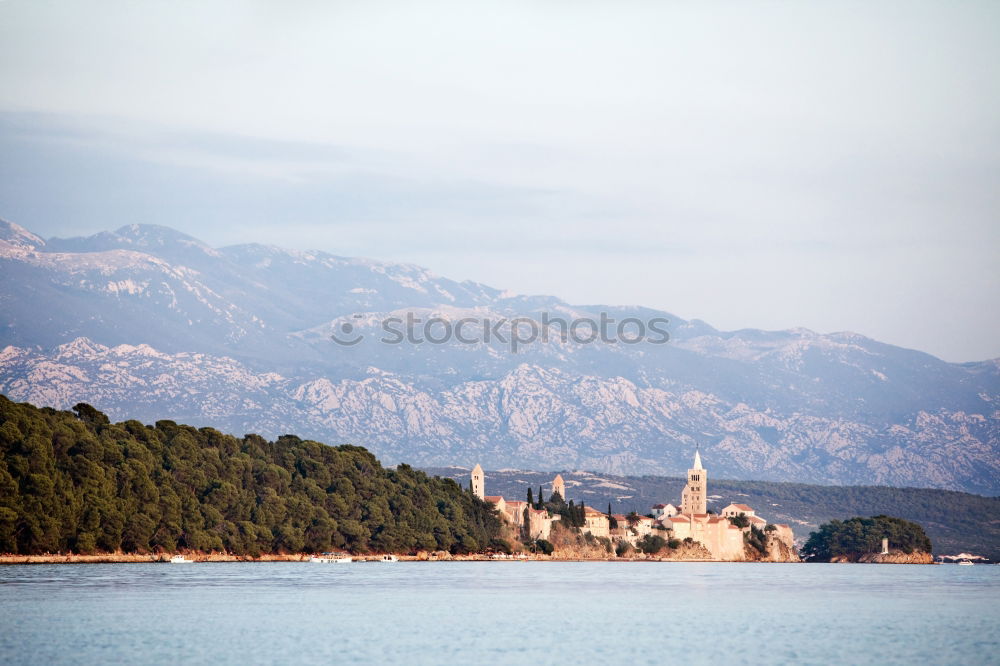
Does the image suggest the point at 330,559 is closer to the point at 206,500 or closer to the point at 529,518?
the point at 206,500

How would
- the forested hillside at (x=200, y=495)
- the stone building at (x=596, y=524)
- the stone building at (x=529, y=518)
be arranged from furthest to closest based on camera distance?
1. the stone building at (x=596, y=524)
2. the stone building at (x=529, y=518)
3. the forested hillside at (x=200, y=495)

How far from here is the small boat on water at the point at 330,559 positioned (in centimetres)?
13788

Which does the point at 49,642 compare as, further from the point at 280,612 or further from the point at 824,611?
the point at 824,611

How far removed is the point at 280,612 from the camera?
74812 millimetres

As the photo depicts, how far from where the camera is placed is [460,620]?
2869 inches

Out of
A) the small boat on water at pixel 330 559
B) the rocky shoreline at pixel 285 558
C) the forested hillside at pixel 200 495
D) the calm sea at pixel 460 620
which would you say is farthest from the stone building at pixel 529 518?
the calm sea at pixel 460 620

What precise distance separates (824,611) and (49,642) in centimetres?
4423

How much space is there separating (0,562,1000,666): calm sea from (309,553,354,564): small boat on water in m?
22.1

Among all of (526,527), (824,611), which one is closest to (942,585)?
(824,611)

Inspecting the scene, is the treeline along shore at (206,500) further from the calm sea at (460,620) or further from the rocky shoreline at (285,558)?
the calm sea at (460,620)

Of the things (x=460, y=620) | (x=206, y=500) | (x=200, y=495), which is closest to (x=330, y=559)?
(x=206, y=500)

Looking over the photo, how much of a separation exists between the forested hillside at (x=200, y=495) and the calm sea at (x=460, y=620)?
12.8 feet

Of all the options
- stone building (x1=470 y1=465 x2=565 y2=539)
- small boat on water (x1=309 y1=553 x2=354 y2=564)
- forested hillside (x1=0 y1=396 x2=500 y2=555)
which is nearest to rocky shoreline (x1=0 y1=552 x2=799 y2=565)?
forested hillside (x1=0 y1=396 x2=500 y2=555)

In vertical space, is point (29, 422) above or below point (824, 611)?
above
